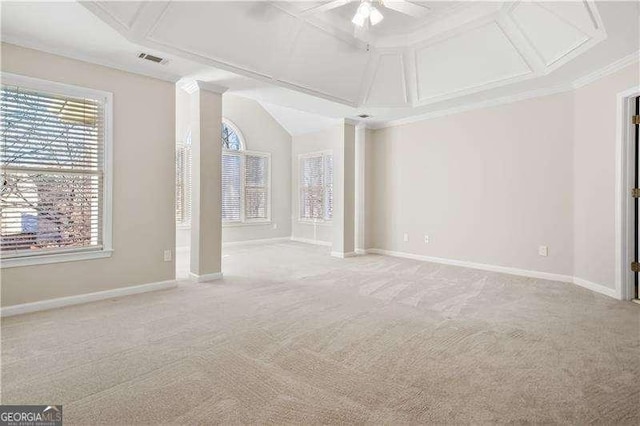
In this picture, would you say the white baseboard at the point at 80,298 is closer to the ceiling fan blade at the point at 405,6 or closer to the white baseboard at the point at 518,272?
the ceiling fan blade at the point at 405,6

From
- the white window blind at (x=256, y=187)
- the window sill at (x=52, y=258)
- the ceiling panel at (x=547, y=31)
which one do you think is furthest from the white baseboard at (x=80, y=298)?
the ceiling panel at (x=547, y=31)

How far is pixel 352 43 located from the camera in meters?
4.24

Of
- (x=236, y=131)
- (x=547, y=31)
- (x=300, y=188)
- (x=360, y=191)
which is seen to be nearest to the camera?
(x=547, y=31)

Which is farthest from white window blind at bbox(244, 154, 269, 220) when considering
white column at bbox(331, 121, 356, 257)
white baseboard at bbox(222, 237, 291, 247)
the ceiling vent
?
the ceiling vent

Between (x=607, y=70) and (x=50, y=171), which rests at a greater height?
(x=607, y=70)

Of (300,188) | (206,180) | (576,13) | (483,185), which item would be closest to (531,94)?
(483,185)

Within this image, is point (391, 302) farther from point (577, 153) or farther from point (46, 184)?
point (46, 184)

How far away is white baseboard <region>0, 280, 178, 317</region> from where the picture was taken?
3.08 meters

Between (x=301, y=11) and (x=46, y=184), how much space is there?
307cm

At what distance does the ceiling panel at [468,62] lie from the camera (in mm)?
3953

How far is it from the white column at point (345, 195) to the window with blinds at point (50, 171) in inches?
150

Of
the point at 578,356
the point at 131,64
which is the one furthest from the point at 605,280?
the point at 131,64

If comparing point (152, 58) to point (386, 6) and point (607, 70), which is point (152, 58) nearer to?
point (386, 6)

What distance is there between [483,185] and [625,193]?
1.72 m
